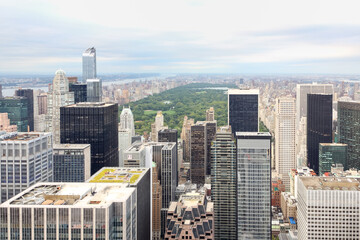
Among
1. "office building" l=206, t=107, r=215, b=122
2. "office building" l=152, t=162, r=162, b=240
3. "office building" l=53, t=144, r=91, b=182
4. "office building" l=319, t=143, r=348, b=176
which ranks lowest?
"office building" l=152, t=162, r=162, b=240

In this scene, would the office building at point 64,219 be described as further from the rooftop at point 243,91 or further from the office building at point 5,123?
the rooftop at point 243,91

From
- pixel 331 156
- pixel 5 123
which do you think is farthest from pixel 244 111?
pixel 5 123

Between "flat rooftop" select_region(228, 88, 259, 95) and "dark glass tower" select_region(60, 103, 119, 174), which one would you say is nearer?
"dark glass tower" select_region(60, 103, 119, 174)

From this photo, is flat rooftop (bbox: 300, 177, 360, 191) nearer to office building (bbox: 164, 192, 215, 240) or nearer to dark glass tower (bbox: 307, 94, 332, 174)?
office building (bbox: 164, 192, 215, 240)

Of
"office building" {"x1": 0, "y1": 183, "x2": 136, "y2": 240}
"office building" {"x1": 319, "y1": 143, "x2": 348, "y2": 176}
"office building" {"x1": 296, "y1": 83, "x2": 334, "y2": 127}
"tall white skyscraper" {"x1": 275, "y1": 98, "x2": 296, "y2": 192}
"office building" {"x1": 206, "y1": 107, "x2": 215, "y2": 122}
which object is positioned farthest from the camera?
"office building" {"x1": 296, "y1": 83, "x2": 334, "y2": 127}

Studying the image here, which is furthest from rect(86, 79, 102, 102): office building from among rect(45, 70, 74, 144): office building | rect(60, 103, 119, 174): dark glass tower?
rect(60, 103, 119, 174): dark glass tower

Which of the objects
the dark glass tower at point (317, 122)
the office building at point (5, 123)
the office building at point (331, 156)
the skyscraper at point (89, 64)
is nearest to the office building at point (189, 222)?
the office building at point (331, 156)
